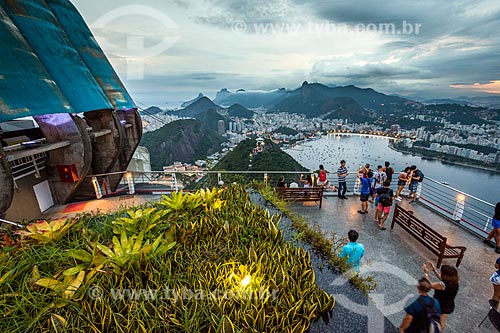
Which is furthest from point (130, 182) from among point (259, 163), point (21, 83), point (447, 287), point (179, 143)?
point (179, 143)

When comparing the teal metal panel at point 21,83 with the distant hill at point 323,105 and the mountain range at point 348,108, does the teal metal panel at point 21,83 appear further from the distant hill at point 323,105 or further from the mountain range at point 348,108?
the distant hill at point 323,105

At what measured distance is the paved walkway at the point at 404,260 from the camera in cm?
323

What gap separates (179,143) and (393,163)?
156 feet

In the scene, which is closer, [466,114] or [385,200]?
[385,200]

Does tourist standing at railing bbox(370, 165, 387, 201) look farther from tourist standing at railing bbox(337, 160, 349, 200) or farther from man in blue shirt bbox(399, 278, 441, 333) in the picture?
man in blue shirt bbox(399, 278, 441, 333)

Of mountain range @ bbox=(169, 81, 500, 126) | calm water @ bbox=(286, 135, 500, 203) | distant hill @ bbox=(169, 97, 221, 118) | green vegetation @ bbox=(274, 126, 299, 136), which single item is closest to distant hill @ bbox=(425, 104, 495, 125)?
mountain range @ bbox=(169, 81, 500, 126)

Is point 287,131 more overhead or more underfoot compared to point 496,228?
more underfoot

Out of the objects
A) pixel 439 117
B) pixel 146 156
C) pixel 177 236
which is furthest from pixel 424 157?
pixel 177 236

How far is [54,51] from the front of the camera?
27.2ft

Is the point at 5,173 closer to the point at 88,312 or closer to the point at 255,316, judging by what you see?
the point at 88,312

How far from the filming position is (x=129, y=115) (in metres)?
14.6

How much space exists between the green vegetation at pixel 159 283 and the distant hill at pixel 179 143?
44.1 m

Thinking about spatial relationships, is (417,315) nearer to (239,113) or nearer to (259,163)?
(259,163)

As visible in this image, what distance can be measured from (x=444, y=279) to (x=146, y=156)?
2411 centimetres
